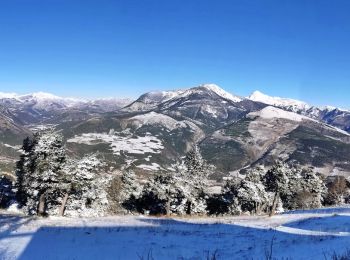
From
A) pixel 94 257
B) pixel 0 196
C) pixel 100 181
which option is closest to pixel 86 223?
pixel 94 257

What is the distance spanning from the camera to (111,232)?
33.7 meters

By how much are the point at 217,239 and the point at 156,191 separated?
66.3 meters

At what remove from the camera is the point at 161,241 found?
2948 cm

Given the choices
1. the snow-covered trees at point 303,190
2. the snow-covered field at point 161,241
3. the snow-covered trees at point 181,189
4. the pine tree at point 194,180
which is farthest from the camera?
the snow-covered trees at point 303,190

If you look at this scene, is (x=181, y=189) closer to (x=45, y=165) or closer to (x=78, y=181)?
(x=78, y=181)

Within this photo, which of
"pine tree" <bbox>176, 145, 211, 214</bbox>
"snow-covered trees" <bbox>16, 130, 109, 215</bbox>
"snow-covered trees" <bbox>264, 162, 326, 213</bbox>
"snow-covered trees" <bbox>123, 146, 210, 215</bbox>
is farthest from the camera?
"snow-covered trees" <bbox>264, 162, 326, 213</bbox>

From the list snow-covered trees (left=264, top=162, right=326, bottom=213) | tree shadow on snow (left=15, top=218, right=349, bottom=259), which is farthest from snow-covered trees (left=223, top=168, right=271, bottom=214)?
tree shadow on snow (left=15, top=218, right=349, bottom=259)

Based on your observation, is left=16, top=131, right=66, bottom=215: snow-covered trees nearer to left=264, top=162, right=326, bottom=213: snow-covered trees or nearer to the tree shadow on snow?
the tree shadow on snow

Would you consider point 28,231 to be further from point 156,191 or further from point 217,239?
point 156,191

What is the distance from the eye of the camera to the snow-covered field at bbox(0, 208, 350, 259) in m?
23.2

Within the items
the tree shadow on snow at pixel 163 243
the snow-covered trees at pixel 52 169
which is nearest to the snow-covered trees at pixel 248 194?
the snow-covered trees at pixel 52 169

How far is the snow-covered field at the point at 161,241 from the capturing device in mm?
23188

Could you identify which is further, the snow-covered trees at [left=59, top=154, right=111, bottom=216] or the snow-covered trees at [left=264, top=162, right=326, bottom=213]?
the snow-covered trees at [left=264, top=162, right=326, bottom=213]

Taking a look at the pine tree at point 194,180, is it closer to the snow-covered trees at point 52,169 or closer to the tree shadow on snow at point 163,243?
the snow-covered trees at point 52,169
